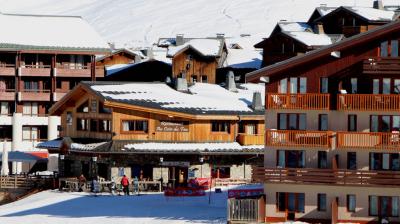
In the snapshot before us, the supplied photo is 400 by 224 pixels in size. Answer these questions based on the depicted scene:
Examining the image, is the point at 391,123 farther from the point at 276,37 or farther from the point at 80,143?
the point at 276,37

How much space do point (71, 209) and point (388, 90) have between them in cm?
1558

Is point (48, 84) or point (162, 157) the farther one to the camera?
point (48, 84)

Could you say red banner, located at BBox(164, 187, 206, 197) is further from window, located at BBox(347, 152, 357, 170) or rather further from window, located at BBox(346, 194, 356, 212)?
window, located at BBox(346, 194, 356, 212)

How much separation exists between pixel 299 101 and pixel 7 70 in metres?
46.7

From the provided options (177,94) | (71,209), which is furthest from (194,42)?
(71,209)

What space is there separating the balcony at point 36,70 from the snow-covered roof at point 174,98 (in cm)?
2028

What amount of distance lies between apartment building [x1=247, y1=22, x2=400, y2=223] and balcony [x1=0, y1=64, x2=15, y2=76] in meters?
45.2

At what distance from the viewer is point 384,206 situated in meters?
56.9

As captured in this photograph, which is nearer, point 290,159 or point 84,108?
point 290,159

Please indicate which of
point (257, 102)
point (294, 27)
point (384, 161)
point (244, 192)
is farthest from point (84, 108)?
point (294, 27)

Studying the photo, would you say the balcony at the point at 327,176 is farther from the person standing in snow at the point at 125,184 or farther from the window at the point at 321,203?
the person standing in snow at the point at 125,184

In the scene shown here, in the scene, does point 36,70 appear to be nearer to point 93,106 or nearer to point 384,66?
point 93,106

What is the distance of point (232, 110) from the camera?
78500 millimetres

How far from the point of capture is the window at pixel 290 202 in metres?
58.2
